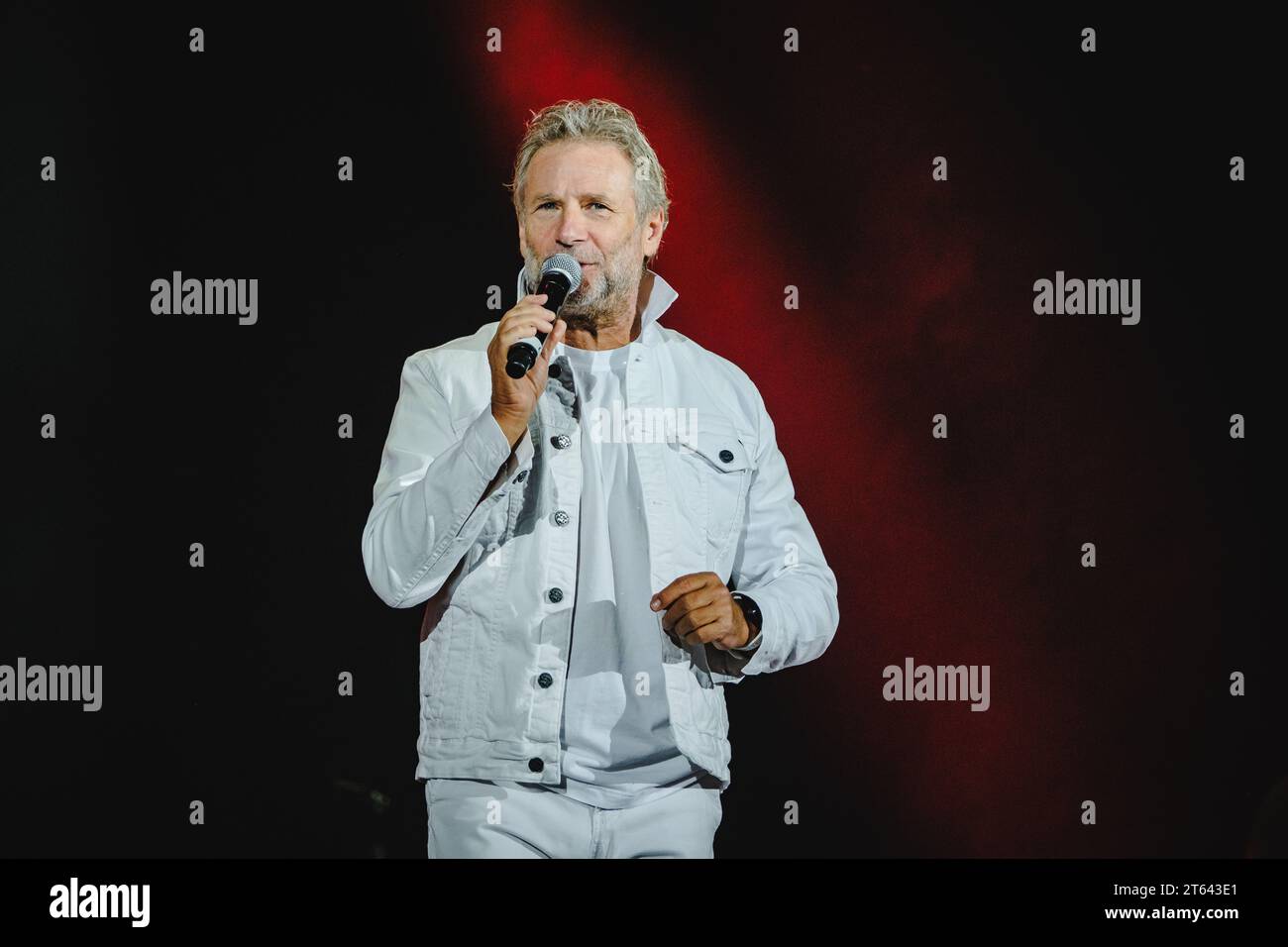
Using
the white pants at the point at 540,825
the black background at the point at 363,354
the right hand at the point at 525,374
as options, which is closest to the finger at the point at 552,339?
the right hand at the point at 525,374

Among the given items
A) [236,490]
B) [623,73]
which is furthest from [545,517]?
[623,73]

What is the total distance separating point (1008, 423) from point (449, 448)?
144cm

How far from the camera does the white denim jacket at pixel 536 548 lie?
7.75 feet

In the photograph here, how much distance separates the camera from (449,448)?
7.70 ft

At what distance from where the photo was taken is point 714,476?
269 centimetres

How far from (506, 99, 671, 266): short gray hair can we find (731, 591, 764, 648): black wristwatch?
77cm

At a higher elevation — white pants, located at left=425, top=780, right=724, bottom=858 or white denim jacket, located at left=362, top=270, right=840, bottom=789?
white denim jacket, located at left=362, top=270, right=840, bottom=789

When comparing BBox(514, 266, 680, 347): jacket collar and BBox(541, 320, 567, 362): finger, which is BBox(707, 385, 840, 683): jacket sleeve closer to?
BBox(514, 266, 680, 347): jacket collar

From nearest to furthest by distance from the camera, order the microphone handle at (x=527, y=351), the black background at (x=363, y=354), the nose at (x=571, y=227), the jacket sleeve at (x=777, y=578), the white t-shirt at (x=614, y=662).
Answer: the microphone handle at (x=527, y=351) → the white t-shirt at (x=614, y=662) → the jacket sleeve at (x=777, y=578) → the nose at (x=571, y=227) → the black background at (x=363, y=354)

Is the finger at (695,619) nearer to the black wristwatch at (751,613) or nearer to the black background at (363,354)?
the black wristwatch at (751,613)

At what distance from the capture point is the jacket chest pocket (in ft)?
8.66

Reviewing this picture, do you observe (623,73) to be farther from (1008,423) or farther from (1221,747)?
(1221,747)

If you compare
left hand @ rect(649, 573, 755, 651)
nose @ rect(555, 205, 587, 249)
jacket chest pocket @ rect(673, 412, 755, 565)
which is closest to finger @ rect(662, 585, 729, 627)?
left hand @ rect(649, 573, 755, 651)

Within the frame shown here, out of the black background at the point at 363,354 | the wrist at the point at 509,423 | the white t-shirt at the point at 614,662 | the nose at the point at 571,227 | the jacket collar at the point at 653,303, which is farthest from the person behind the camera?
the black background at the point at 363,354
